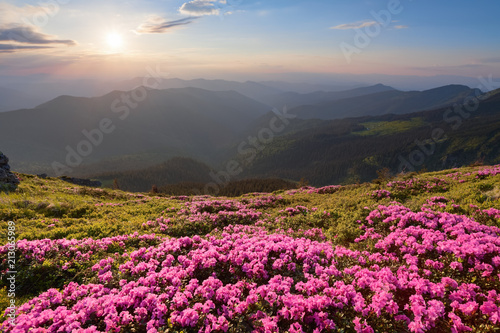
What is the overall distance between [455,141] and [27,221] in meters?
264

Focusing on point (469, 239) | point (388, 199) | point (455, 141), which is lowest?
point (455, 141)

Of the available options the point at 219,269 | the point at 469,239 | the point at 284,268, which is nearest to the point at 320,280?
the point at 284,268

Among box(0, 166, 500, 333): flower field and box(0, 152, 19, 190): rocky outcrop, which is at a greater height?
box(0, 152, 19, 190): rocky outcrop

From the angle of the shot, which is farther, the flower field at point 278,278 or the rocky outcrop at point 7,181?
the rocky outcrop at point 7,181

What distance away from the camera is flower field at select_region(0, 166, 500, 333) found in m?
6.11

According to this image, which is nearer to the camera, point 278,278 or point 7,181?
point 278,278

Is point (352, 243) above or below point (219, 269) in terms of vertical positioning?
below

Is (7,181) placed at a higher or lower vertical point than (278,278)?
higher

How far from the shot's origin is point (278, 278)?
25.2 feet

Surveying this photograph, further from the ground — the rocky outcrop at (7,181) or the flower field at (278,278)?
the rocky outcrop at (7,181)

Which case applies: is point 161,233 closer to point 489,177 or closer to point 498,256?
point 498,256

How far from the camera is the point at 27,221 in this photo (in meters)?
14.8

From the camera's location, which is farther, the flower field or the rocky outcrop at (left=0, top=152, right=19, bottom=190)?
the rocky outcrop at (left=0, top=152, right=19, bottom=190)

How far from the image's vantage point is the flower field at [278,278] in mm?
6113
